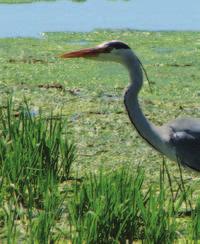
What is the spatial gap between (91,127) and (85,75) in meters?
1.94

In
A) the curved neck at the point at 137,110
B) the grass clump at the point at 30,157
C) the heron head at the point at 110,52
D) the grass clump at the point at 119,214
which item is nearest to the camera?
the grass clump at the point at 119,214

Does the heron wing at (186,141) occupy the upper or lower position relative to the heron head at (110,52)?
lower

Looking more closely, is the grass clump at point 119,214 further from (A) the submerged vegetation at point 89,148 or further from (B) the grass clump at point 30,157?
(B) the grass clump at point 30,157

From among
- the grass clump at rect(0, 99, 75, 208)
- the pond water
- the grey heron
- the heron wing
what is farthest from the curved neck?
the pond water

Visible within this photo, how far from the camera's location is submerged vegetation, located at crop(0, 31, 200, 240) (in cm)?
335

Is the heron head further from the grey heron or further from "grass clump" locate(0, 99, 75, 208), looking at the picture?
"grass clump" locate(0, 99, 75, 208)

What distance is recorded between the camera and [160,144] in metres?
4.51

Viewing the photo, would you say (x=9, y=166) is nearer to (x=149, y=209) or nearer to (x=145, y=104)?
(x=149, y=209)

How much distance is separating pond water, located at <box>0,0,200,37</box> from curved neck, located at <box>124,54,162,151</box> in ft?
18.7

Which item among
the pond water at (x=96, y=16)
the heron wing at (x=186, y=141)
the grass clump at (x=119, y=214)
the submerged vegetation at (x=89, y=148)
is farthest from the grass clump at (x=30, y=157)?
the pond water at (x=96, y=16)

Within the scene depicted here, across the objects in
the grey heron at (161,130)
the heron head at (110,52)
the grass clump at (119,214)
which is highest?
the heron head at (110,52)

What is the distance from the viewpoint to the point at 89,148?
217 inches

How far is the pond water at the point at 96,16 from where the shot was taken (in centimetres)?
1095

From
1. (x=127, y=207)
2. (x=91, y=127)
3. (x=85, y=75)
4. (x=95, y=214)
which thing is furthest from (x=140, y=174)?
(x=85, y=75)
